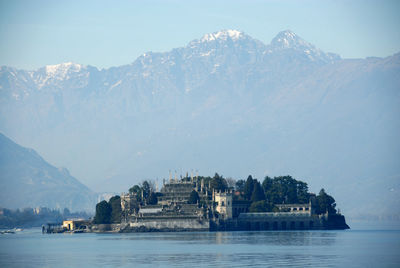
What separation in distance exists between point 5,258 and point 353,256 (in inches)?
2421

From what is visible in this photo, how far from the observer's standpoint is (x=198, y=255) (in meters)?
174

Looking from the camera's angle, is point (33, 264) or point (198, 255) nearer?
point (33, 264)

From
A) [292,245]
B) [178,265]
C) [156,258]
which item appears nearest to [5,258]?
[156,258]

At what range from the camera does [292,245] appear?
197625 mm

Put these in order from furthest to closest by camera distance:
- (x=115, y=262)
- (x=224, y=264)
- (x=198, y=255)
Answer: (x=198, y=255), (x=115, y=262), (x=224, y=264)

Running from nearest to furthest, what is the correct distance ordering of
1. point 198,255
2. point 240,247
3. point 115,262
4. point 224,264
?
point 224,264
point 115,262
point 198,255
point 240,247

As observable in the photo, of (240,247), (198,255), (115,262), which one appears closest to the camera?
(115,262)

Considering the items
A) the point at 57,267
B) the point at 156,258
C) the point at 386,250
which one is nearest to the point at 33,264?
the point at 57,267

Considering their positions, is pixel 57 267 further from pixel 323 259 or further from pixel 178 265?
pixel 323 259

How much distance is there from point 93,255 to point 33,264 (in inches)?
871

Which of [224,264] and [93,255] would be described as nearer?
[224,264]

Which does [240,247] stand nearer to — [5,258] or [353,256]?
[353,256]

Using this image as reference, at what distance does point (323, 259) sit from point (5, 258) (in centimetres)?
5744

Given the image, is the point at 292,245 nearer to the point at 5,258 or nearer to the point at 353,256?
the point at 353,256
